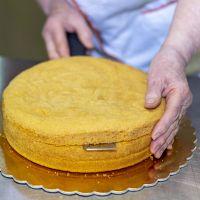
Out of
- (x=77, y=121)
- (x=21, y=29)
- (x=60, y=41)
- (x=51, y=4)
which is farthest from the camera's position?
(x=21, y=29)

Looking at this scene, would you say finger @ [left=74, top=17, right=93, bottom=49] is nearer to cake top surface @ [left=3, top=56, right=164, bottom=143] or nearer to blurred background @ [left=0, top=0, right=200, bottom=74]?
cake top surface @ [left=3, top=56, right=164, bottom=143]

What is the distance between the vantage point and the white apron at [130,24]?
1450 millimetres

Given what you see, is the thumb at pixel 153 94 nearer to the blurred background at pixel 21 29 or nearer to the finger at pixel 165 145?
the finger at pixel 165 145

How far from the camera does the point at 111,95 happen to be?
41.9 inches

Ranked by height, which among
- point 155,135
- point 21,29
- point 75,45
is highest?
point 155,135

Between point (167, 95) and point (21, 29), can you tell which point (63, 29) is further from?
point (21, 29)

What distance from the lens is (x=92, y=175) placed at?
3.22 feet

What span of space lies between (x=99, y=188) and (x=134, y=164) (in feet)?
0.37

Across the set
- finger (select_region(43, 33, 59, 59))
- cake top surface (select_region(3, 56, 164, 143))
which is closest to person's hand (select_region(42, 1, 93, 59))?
finger (select_region(43, 33, 59, 59))

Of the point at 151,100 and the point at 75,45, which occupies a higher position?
the point at 151,100

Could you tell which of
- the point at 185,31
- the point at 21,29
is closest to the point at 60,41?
the point at 185,31

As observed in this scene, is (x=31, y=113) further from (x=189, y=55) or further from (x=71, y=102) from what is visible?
(x=189, y=55)

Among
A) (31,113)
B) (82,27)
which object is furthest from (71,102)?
(82,27)

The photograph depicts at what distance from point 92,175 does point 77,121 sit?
115 mm
